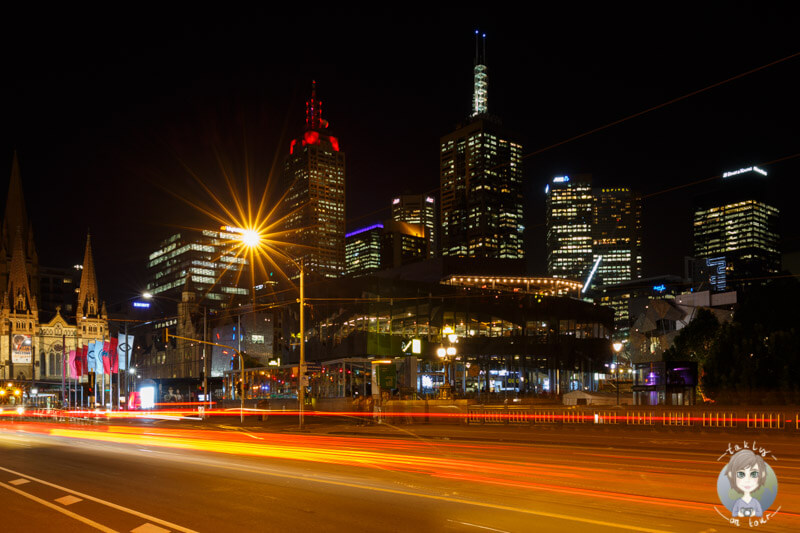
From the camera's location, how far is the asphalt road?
1094 centimetres

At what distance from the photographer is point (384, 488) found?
14.3 meters

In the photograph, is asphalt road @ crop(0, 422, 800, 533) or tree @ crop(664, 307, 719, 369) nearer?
asphalt road @ crop(0, 422, 800, 533)

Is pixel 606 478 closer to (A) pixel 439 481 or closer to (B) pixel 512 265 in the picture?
(A) pixel 439 481

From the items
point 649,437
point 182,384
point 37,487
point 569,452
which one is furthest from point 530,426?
point 182,384

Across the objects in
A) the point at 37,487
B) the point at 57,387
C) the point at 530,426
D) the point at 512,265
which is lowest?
the point at 57,387

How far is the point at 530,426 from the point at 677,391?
8.63 m

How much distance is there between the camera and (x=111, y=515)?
12.1 m

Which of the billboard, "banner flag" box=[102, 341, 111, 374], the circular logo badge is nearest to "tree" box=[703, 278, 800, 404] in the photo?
the circular logo badge

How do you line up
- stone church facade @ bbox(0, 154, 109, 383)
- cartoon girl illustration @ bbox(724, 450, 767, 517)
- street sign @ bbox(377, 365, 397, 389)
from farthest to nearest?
stone church facade @ bbox(0, 154, 109, 383) < street sign @ bbox(377, 365, 397, 389) < cartoon girl illustration @ bbox(724, 450, 767, 517)

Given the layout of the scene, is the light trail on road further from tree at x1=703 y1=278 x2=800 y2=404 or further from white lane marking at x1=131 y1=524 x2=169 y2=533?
tree at x1=703 y1=278 x2=800 y2=404

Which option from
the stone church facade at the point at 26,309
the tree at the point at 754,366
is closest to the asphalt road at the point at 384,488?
the tree at the point at 754,366

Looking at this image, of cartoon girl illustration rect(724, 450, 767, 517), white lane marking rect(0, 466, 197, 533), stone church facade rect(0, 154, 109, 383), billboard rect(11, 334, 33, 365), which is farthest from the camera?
stone church facade rect(0, 154, 109, 383)

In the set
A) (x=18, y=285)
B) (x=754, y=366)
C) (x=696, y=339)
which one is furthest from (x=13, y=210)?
(x=754, y=366)

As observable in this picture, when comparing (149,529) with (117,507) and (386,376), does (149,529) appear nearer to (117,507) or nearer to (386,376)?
(117,507)
